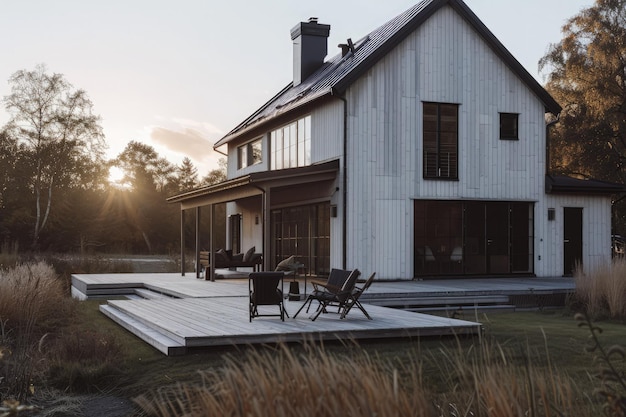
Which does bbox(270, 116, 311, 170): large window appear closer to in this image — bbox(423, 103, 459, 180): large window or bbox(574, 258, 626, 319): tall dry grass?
bbox(423, 103, 459, 180): large window

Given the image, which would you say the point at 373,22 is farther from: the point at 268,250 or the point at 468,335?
the point at 468,335

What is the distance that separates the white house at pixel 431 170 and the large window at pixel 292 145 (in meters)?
0.07

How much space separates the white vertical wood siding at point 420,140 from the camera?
15.7m

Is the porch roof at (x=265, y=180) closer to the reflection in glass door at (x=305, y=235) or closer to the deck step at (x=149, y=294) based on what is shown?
the reflection in glass door at (x=305, y=235)

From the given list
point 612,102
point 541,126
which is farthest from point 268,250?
point 612,102

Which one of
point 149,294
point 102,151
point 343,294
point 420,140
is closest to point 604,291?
point 343,294

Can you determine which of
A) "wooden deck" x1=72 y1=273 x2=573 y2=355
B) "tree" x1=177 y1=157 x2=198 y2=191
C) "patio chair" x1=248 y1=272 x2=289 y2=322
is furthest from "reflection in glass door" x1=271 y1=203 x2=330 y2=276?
"tree" x1=177 y1=157 x2=198 y2=191

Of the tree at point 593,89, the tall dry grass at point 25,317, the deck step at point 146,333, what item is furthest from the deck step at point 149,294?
the tree at point 593,89

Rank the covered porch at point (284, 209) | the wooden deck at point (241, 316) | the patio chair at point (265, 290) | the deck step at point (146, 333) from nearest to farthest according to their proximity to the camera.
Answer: the deck step at point (146, 333) → the wooden deck at point (241, 316) → the patio chair at point (265, 290) → the covered porch at point (284, 209)

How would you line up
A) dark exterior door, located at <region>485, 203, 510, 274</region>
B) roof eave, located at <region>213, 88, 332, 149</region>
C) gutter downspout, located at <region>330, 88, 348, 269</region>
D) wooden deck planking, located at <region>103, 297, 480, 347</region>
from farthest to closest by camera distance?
dark exterior door, located at <region>485, 203, 510, 274</region>
roof eave, located at <region>213, 88, 332, 149</region>
gutter downspout, located at <region>330, 88, 348, 269</region>
wooden deck planking, located at <region>103, 297, 480, 347</region>

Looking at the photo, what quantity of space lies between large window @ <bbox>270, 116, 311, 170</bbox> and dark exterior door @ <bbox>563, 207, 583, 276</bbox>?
20.4 feet

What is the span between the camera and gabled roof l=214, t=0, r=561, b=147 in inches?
612

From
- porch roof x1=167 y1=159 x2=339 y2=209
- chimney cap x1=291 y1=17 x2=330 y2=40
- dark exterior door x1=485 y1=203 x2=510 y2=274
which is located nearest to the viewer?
porch roof x1=167 y1=159 x2=339 y2=209

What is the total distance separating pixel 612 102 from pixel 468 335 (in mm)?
21229
